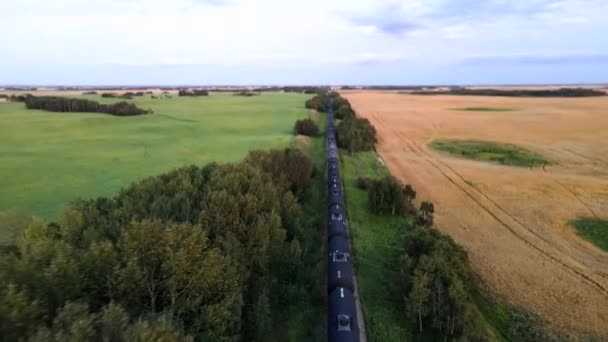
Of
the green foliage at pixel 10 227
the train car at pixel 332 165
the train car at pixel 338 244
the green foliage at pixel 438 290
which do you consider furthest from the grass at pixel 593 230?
the green foliage at pixel 10 227

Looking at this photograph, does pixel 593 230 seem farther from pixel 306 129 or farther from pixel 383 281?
pixel 306 129

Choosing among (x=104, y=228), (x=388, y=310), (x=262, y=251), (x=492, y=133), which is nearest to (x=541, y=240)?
(x=388, y=310)

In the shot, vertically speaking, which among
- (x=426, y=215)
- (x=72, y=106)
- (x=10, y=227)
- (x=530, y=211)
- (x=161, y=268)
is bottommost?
(x=530, y=211)

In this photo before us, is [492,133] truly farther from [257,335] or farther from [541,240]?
[257,335]

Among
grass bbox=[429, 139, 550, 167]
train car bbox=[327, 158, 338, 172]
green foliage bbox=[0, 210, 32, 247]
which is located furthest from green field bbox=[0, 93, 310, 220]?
grass bbox=[429, 139, 550, 167]

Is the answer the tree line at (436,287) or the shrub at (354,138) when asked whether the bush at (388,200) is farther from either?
the shrub at (354,138)

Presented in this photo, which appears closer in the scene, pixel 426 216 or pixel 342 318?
pixel 342 318

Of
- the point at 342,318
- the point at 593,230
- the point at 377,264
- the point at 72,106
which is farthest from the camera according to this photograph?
the point at 72,106

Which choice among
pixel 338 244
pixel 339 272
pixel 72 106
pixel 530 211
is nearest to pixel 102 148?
pixel 338 244

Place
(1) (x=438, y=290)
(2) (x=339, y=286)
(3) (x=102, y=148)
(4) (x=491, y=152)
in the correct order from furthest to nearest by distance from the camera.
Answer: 1. (4) (x=491, y=152)
2. (3) (x=102, y=148)
3. (1) (x=438, y=290)
4. (2) (x=339, y=286)
